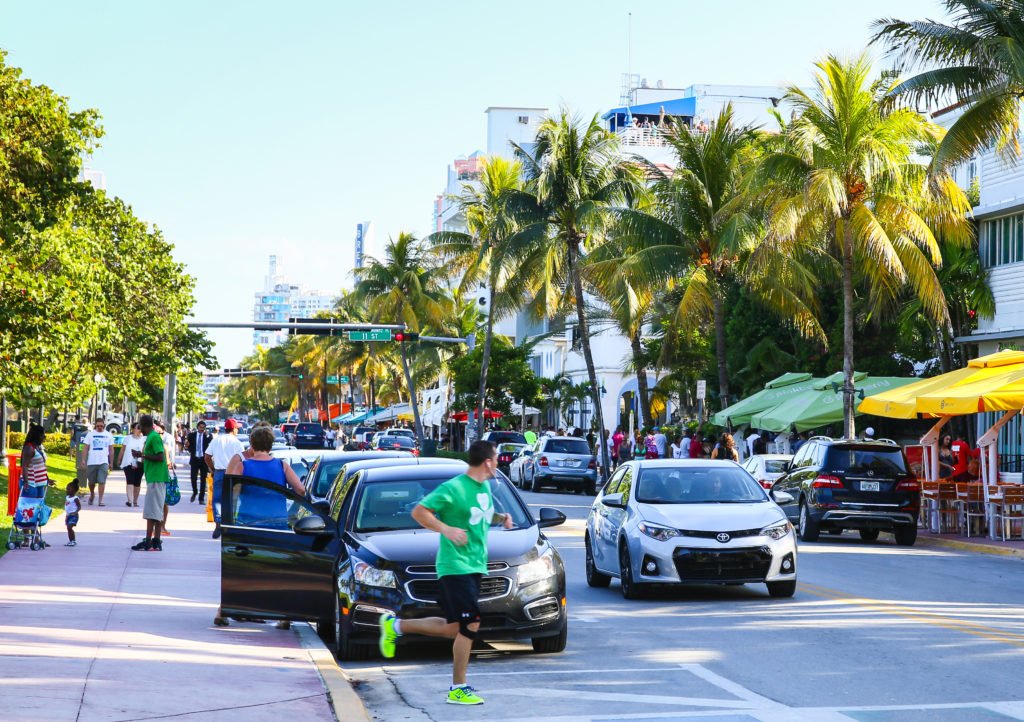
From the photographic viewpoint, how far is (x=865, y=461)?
23375mm

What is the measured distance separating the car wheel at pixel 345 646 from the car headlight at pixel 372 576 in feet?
1.21

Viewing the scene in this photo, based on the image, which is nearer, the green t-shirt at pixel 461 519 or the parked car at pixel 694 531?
the green t-shirt at pixel 461 519

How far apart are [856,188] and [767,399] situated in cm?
759

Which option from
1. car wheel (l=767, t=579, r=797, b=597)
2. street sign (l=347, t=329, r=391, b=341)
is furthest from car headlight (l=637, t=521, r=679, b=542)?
street sign (l=347, t=329, r=391, b=341)

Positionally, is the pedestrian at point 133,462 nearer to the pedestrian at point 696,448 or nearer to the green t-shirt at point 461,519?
the pedestrian at point 696,448

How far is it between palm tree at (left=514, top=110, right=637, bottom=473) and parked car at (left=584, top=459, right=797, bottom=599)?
95.6 feet

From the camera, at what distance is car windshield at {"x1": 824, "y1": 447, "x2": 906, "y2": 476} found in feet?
76.3

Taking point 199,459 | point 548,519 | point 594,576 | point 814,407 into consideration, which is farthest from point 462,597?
point 814,407

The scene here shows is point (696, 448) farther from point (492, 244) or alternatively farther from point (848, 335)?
point (492, 244)

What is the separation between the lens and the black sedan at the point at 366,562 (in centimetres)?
1049

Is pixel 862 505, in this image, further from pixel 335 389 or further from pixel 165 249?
pixel 335 389

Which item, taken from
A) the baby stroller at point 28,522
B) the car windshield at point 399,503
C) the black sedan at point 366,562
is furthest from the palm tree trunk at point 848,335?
the car windshield at point 399,503

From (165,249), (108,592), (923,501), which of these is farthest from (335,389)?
(108,592)

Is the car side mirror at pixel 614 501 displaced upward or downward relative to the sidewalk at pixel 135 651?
upward
